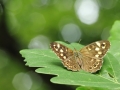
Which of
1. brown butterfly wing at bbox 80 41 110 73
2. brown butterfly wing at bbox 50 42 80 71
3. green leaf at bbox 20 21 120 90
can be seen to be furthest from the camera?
brown butterfly wing at bbox 80 41 110 73

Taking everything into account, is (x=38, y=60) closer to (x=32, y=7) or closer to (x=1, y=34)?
(x=1, y=34)

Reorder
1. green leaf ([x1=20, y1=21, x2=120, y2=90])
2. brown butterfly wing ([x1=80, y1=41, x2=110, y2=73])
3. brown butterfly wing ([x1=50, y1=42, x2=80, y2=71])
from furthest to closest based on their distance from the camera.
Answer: brown butterfly wing ([x1=80, y1=41, x2=110, y2=73]), brown butterfly wing ([x1=50, y1=42, x2=80, y2=71]), green leaf ([x1=20, y1=21, x2=120, y2=90])

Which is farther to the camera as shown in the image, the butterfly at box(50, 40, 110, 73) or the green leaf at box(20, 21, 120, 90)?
the butterfly at box(50, 40, 110, 73)

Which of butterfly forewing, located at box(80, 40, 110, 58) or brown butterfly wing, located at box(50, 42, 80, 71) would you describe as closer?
brown butterfly wing, located at box(50, 42, 80, 71)

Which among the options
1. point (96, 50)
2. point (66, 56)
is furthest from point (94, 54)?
point (66, 56)
